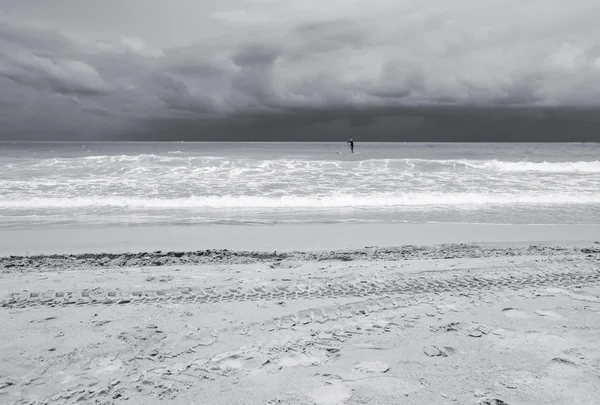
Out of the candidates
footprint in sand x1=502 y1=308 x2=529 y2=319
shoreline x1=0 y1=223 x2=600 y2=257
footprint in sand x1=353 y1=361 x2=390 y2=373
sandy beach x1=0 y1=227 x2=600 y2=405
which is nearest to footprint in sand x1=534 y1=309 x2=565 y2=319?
sandy beach x1=0 y1=227 x2=600 y2=405

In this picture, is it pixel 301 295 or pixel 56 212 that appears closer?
pixel 301 295

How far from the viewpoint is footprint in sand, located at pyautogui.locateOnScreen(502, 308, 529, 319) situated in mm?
3897

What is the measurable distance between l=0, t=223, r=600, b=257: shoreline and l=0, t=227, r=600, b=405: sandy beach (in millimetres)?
1117

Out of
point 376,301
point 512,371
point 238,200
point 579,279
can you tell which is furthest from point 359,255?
point 238,200

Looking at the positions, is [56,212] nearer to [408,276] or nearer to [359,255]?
[359,255]

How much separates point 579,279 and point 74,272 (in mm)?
6801

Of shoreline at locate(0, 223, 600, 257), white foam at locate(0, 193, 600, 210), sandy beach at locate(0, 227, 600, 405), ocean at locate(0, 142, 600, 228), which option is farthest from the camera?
white foam at locate(0, 193, 600, 210)

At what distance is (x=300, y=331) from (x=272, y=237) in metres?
4.18

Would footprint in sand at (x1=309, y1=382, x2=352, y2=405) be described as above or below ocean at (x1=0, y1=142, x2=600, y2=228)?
below

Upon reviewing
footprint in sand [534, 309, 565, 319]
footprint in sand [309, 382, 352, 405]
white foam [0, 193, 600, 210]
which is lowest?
footprint in sand [534, 309, 565, 319]

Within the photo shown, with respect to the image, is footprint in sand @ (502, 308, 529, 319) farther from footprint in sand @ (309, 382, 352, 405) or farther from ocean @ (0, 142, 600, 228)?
ocean @ (0, 142, 600, 228)

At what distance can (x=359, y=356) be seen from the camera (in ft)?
10.4

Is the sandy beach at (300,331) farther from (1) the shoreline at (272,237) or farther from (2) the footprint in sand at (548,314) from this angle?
(1) the shoreline at (272,237)

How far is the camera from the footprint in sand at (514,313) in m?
3.90
